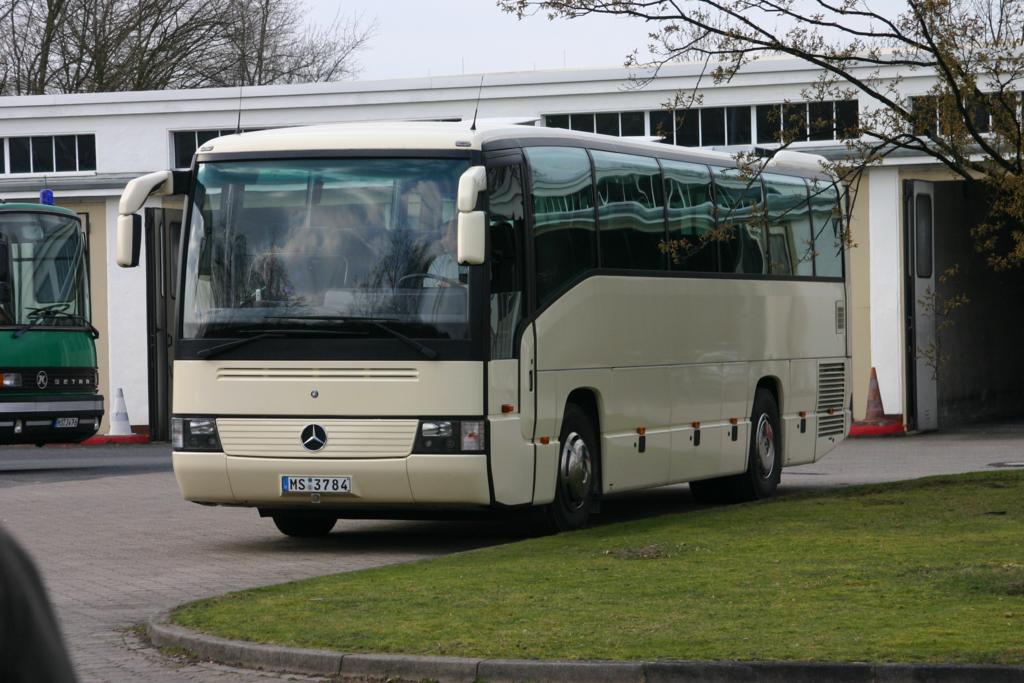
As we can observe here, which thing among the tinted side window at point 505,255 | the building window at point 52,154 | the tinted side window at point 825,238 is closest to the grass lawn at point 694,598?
the tinted side window at point 505,255

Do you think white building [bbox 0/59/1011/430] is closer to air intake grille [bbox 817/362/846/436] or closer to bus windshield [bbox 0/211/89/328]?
bus windshield [bbox 0/211/89/328]

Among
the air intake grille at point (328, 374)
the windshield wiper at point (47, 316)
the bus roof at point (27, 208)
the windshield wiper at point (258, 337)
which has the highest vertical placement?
the bus roof at point (27, 208)

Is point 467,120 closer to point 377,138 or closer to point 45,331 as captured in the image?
point 45,331

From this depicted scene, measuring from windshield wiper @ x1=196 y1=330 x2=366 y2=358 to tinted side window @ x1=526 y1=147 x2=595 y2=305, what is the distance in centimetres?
170

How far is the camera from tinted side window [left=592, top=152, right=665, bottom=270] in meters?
15.2

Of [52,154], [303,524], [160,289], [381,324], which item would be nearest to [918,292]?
[160,289]

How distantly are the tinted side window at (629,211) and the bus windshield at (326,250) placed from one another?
2.13m

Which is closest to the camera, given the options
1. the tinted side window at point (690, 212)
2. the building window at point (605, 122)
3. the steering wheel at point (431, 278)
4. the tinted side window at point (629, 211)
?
the steering wheel at point (431, 278)

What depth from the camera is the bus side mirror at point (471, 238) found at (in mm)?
12797

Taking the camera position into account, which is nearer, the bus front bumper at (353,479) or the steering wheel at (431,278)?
the bus front bumper at (353,479)

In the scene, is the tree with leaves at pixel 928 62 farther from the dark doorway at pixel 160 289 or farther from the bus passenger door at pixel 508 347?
the dark doorway at pixel 160 289

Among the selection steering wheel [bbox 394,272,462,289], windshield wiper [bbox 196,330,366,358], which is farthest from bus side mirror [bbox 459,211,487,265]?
windshield wiper [bbox 196,330,366,358]

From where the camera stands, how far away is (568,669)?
7.34 m

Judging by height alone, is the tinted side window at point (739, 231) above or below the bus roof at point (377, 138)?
below
